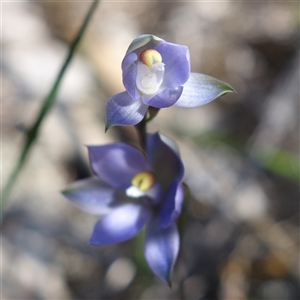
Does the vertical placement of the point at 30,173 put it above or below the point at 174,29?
below

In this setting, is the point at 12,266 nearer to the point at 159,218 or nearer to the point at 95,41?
the point at 159,218

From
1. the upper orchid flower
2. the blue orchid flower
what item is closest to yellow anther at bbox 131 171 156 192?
the blue orchid flower

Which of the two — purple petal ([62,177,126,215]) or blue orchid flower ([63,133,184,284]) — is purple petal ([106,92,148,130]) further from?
purple petal ([62,177,126,215])

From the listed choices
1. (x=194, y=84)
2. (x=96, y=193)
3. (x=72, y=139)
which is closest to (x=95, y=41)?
(x=72, y=139)

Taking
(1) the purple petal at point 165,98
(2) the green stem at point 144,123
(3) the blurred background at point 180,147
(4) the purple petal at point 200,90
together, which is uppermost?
(4) the purple petal at point 200,90

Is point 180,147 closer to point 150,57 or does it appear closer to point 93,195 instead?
point 93,195

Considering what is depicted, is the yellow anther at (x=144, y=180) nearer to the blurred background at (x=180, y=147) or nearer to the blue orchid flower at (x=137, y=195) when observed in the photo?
Result: the blue orchid flower at (x=137, y=195)

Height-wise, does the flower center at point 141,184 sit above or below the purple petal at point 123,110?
below

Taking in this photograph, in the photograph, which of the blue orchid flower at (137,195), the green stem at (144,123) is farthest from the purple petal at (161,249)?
the green stem at (144,123)
